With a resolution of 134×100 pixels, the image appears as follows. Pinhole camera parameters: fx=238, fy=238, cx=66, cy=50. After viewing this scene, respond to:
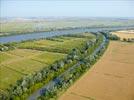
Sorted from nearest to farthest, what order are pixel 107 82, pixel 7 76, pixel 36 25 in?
pixel 107 82, pixel 7 76, pixel 36 25

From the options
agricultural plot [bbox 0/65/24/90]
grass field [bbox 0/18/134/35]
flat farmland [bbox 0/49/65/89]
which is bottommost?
agricultural plot [bbox 0/65/24/90]

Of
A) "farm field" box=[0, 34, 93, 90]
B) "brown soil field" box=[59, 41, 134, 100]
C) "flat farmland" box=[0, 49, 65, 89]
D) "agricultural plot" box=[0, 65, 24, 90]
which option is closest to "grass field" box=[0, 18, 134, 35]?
"farm field" box=[0, 34, 93, 90]

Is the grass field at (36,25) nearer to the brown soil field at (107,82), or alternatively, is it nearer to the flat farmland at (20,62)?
the flat farmland at (20,62)

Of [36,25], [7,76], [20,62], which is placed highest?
[36,25]

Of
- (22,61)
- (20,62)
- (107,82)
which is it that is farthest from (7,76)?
(107,82)

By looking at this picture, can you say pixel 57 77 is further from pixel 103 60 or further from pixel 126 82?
pixel 103 60

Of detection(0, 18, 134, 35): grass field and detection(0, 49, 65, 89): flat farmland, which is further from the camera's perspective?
detection(0, 18, 134, 35): grass field

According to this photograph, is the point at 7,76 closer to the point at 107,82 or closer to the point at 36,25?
the point at 107,82

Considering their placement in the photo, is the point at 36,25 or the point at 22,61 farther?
the point at 36,25

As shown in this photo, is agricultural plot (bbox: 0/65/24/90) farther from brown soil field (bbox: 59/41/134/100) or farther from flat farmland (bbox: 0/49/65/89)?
brown soil field (bbox: 59/41/134/100)

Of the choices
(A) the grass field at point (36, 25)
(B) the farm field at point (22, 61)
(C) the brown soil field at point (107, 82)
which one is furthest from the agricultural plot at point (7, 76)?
(A) the grass field at point (36, 25)

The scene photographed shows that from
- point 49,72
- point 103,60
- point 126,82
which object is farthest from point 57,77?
point 103,60
